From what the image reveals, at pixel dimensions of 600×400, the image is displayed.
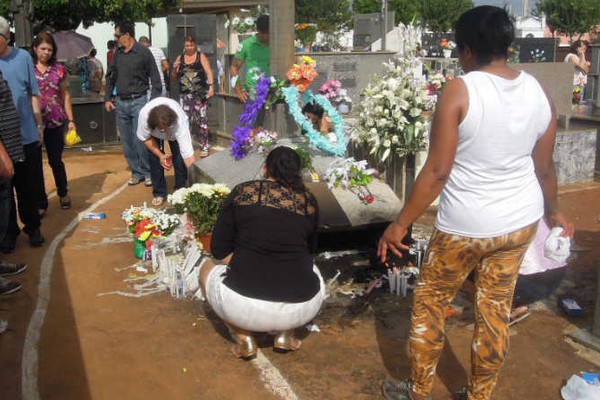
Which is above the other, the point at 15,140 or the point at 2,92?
the point at 2,92

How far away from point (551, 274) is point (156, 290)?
2.83 meters

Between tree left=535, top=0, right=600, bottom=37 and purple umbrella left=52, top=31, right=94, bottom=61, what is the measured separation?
39111 mm

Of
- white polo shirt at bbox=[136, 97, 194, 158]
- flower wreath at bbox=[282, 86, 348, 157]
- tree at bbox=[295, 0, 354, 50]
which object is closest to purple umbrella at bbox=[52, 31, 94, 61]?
white polo shirt at bbox=[136, 97, 194, 158]

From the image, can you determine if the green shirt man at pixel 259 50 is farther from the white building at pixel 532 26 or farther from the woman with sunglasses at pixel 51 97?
the white building at pixel 532 26

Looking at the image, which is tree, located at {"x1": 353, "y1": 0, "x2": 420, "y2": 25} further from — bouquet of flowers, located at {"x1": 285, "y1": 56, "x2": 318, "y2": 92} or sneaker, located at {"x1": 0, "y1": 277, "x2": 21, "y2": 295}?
sneaker, located at {"x1": 0, "y1": 277, "x2": 21, "y2": 295}

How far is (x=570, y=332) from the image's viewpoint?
13.6 feet

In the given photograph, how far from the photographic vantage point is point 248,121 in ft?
21.1

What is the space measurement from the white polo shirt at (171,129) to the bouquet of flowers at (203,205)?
1595 millimetres

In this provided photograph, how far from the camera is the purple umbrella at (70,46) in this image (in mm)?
17938

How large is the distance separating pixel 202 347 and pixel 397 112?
2729 mm

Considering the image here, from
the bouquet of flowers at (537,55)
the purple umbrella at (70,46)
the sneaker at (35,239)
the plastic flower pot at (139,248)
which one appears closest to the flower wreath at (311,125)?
the plastic flower pot at (139,248)

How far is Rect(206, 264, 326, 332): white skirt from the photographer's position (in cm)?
357

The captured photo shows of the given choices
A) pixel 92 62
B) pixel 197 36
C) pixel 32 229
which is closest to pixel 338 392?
pixel 32 229

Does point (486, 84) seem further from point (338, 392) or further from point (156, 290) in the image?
point (156, 290)
